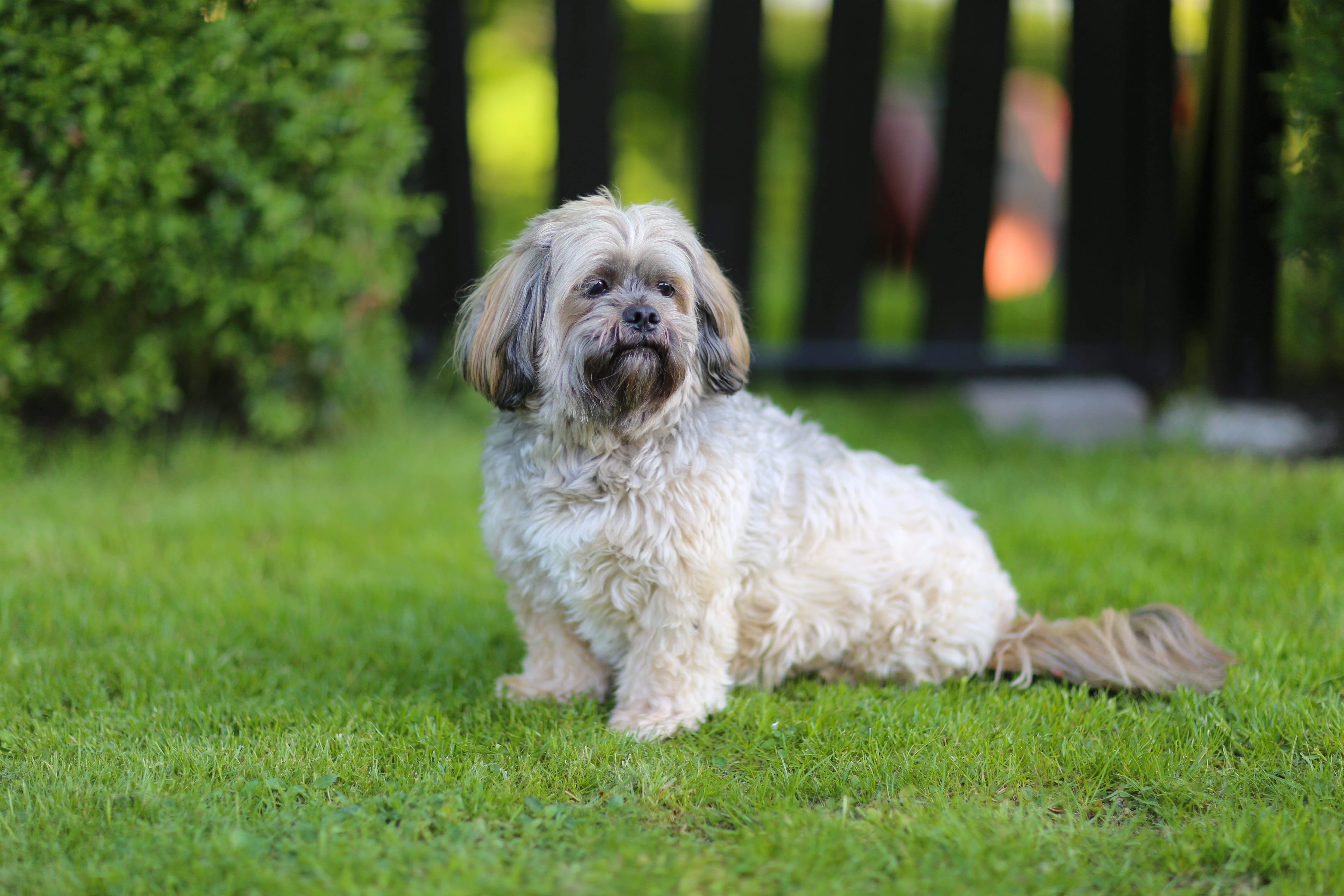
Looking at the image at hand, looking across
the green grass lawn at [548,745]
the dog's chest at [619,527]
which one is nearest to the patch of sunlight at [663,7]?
the green grass lawn at [548,745]

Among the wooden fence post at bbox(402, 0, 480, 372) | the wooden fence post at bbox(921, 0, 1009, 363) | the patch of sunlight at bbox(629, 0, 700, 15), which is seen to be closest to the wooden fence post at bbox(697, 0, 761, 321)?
the wooden fence post at bbox(921, 0, 1009, 363)

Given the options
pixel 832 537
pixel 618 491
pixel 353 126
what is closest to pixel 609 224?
pixel 618 491

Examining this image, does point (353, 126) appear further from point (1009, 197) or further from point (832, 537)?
point (1009, 197)

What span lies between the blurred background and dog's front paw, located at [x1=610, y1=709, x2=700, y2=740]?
1.67m

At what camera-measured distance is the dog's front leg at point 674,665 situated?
3.20 m

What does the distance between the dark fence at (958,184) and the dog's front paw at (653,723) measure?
3.99 m

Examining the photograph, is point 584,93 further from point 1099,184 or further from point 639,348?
point 639,348

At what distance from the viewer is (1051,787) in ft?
9.61

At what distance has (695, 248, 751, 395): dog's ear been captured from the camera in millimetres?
3307

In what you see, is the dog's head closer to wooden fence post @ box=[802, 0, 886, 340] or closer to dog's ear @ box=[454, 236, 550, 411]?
dog's ear @ box=[454, 236, 550, 411]

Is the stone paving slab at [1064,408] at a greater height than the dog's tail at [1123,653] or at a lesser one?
greater

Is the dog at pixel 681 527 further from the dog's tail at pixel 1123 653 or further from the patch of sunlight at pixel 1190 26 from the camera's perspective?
the patch of sunlight at pixel 1190 26

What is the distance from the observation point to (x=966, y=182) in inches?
292

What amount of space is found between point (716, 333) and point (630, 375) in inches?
14.7
